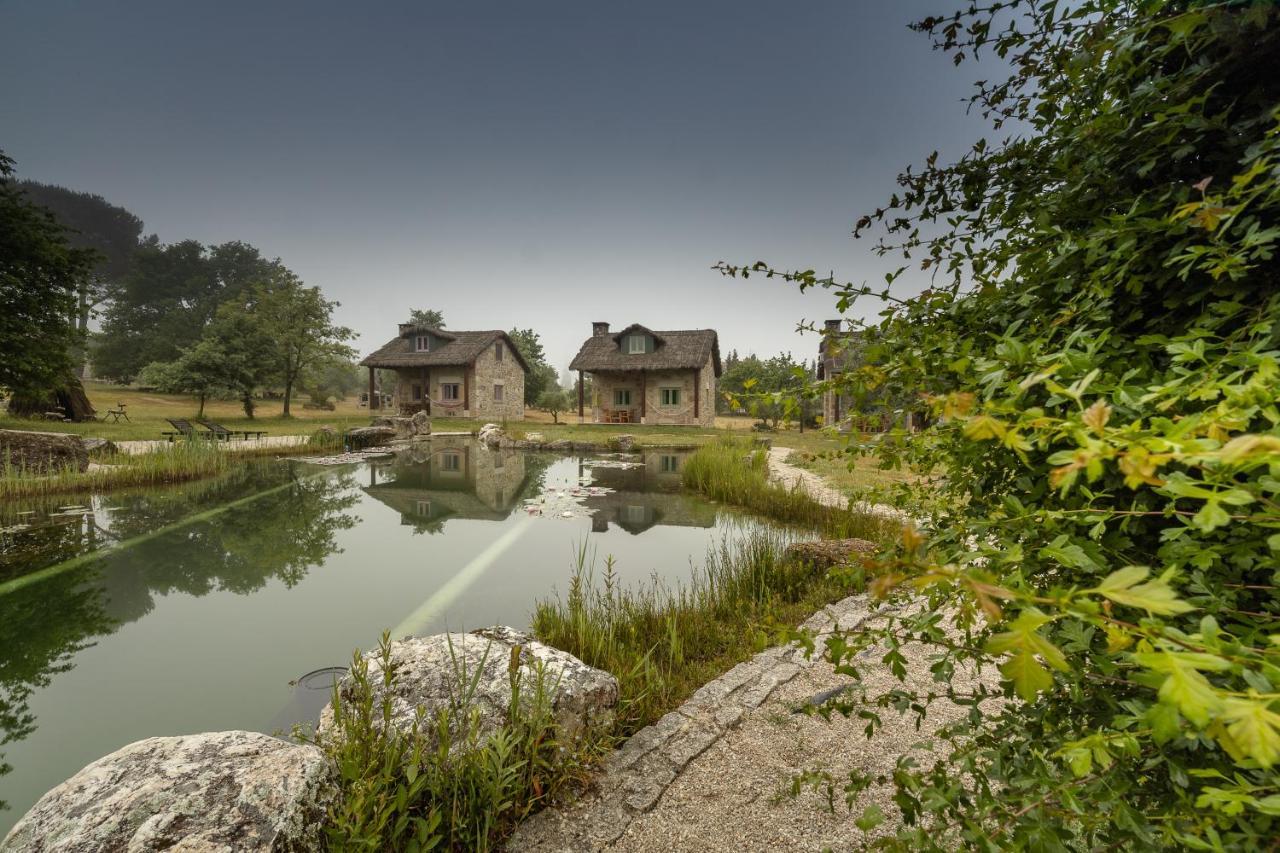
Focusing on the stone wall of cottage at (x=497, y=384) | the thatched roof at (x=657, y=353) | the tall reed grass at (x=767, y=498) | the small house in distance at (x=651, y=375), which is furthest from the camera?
the stone wall of cottage at (x=497, y=384)

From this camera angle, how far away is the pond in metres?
3.04

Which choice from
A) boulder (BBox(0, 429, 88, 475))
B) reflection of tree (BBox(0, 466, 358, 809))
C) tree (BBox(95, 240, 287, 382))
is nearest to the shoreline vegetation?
reflection of tree (BBox(0, 466, 358, 809))

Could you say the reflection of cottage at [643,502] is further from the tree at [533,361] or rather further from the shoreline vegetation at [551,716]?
the tree at [533,361]

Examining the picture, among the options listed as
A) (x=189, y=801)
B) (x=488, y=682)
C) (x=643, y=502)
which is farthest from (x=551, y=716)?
(x=643, y=502)

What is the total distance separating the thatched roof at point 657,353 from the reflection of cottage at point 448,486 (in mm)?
11920

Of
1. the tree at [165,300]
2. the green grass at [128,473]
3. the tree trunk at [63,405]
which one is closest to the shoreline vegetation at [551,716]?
the green grass at [128,473]

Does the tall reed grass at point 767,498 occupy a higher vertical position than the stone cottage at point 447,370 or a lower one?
lower

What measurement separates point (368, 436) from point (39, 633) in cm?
1378

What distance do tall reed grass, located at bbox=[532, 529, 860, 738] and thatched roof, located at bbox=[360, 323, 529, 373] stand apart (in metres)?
25.1

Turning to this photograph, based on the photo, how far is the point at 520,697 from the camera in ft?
7.61

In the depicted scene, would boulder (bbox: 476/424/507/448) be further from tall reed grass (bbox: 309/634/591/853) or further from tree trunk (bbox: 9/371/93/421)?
tall reed grass (bbox: 309/634/591/853)

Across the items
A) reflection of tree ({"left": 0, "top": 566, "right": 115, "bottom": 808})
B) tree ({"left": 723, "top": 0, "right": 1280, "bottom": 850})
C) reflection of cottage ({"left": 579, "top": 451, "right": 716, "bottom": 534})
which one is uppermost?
tree ({"left": 723, "top": 0, "right": 1280, "bottom": 850})

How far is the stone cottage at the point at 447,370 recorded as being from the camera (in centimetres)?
2767

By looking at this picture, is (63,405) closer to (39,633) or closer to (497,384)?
(497,384)
